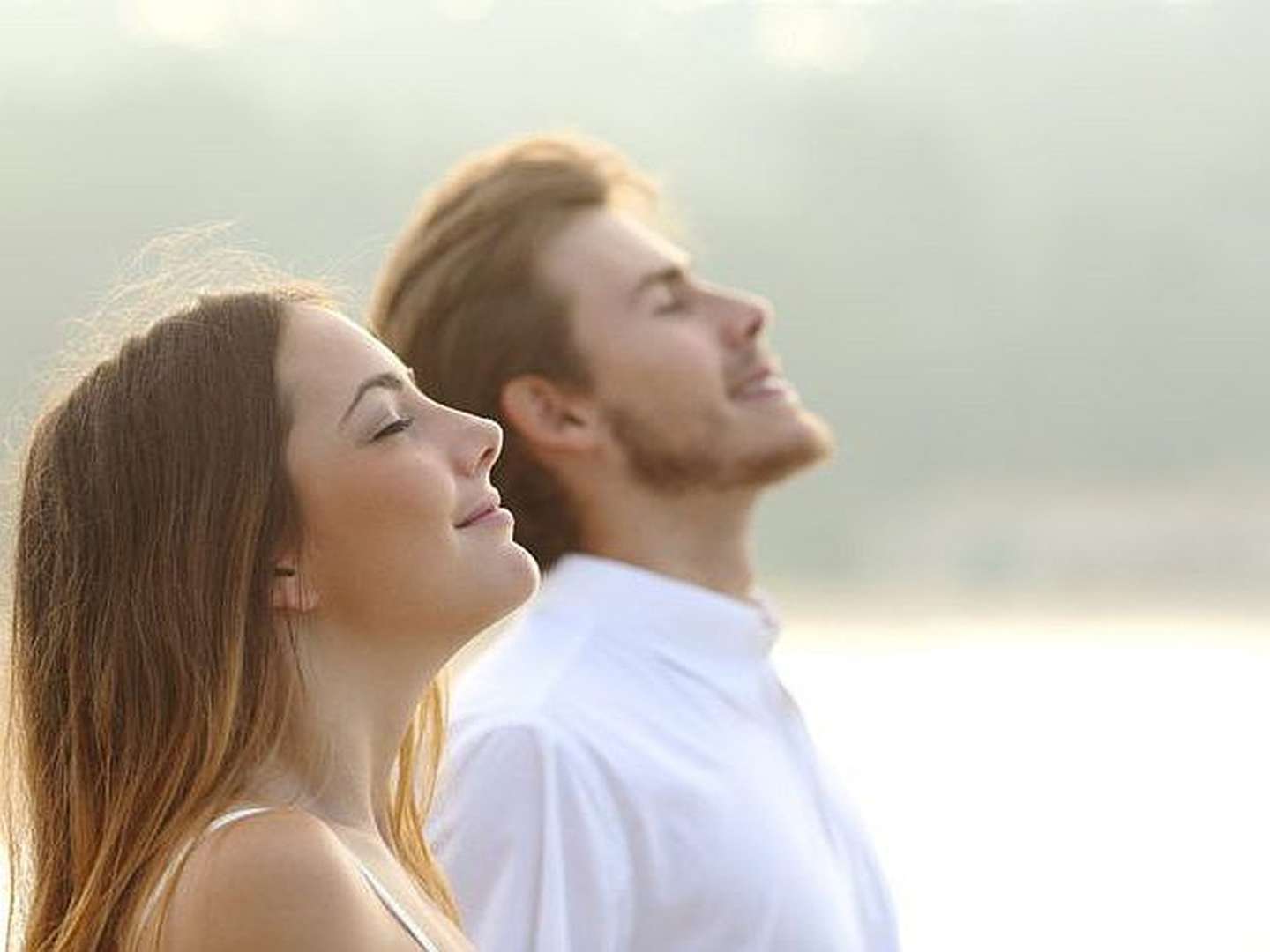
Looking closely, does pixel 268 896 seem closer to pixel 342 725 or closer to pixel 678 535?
pixel 342 725

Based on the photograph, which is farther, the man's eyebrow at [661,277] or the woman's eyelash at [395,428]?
the man's eyebrow at [661,277]

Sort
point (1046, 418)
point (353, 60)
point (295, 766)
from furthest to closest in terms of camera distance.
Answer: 1. point (1046, 418)
2. point (353, 60)
3. point (295, 766)

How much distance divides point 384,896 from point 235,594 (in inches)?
5.7

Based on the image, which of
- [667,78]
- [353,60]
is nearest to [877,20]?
[667,78]

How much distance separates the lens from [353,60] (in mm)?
11156

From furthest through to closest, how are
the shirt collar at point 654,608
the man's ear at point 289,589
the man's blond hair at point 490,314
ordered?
the man's blond hair at point 490,314
the shirt collar at point 654,608
the man's ear at point 289,589

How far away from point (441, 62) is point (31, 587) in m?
10.9

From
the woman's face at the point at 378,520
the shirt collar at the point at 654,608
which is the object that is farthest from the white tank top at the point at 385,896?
the shirt collar at the point at 654,608

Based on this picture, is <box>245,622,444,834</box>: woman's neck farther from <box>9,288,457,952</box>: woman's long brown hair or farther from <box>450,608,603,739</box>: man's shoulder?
<box>450,608,603,739</box>: man's shoulder

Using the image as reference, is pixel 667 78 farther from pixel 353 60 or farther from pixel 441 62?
pixel 353 60

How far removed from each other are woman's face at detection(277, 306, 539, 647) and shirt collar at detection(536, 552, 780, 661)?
0.58 meters

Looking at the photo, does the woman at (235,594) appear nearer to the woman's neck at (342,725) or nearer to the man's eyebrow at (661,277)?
the woman's neck at (342,725)

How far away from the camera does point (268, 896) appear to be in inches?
40.8

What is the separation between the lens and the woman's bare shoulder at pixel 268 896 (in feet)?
3.38
